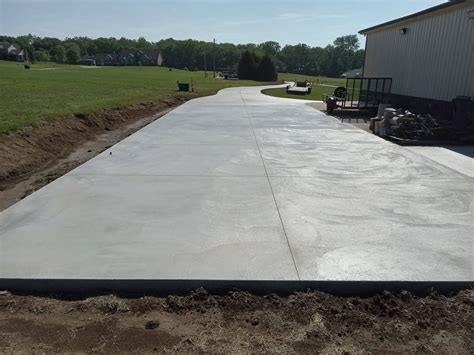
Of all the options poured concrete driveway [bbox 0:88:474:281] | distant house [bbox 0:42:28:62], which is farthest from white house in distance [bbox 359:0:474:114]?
distant house [bbox 0:42:28:62]

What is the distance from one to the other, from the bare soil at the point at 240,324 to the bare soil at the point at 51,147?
132 inches

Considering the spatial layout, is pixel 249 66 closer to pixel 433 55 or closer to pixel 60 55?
pixel 433 55

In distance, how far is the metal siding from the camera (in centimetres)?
1166

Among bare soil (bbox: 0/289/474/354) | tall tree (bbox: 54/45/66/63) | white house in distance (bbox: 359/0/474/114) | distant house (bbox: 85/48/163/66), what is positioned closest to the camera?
bare soil (bbox: 0/289/474/354)

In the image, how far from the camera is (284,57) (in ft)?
476

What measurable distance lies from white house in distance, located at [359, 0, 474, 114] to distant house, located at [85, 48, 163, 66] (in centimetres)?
13293

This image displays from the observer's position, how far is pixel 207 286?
3297mm

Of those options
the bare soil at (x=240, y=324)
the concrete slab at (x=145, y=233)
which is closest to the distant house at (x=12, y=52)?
the concrete slab at (x=145, y=233)

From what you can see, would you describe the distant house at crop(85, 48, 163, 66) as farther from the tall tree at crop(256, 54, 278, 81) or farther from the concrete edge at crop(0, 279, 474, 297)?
the concrete edge at crop(0, 279, 474, 297)

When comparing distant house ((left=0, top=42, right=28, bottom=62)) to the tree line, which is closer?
distant house ((left=0, top=42, right=28, bottom=62))

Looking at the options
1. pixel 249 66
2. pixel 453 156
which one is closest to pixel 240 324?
pixel 453 156

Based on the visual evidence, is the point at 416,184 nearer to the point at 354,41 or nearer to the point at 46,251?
the point at 46,251

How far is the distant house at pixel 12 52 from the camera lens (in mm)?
121188

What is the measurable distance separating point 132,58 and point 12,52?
39.5m
